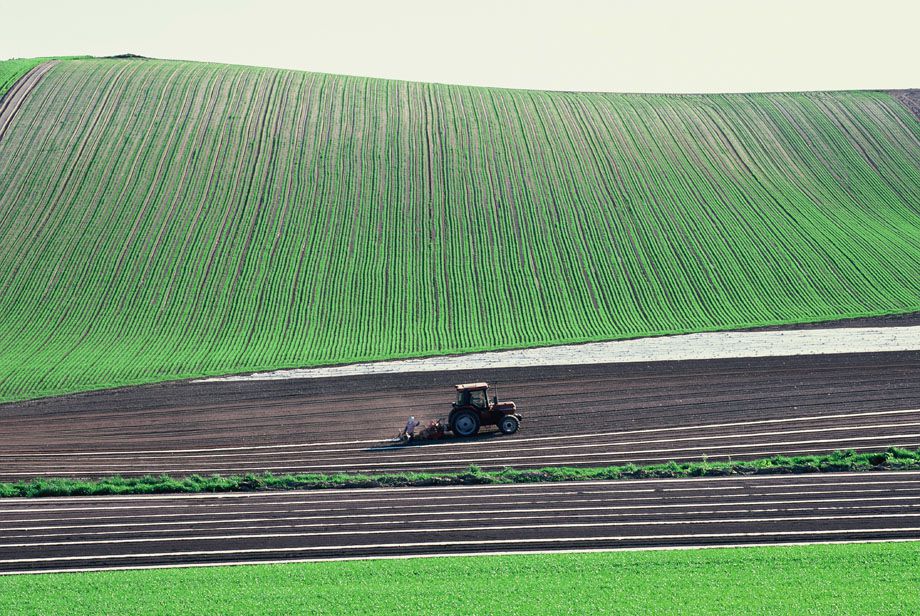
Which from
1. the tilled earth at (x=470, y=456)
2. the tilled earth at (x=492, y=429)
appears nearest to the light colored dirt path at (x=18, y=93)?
the tilled earth at (x=492, y=429)

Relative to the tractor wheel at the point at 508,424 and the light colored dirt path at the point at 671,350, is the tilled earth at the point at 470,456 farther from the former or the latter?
the light colored dirt path at the point at 671,350

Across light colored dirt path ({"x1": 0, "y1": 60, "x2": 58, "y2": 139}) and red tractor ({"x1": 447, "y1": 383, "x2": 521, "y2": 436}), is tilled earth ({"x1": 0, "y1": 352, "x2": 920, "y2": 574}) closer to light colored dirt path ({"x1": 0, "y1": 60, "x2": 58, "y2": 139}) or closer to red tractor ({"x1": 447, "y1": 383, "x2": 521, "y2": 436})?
red tractor ({"x1": 447, "y1": 383, "x2": 521, "y2": 436})

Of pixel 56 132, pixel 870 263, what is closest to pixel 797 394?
pixel 870 263

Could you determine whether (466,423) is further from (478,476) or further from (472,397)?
(478,476)

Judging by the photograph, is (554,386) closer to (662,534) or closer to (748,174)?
(662,534)

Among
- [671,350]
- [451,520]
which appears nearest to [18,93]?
[671,350]

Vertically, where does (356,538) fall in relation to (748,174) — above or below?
below
